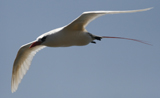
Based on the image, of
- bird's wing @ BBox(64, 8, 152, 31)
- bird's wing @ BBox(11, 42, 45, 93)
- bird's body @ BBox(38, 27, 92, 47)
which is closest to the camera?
bird's wing @ BBox(64, 8, 152, 31)

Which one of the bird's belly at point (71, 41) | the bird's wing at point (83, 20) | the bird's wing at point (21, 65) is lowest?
the bird's wing at point (21, 65)

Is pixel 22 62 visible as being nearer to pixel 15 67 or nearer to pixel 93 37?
pixel 15 67

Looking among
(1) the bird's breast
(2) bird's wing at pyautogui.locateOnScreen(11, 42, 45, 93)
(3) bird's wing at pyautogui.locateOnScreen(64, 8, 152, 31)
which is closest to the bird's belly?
(1) the bird's breast

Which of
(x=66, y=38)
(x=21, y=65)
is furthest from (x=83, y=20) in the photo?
(x=21, y=65)

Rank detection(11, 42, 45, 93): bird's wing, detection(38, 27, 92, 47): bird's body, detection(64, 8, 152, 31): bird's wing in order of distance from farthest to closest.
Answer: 1. detection(11, 42, 45, 93): bird's wing
2. detection(38, 27, 92, 47): bird's body
3. detection(64, 8, 152, 31): bird's wing

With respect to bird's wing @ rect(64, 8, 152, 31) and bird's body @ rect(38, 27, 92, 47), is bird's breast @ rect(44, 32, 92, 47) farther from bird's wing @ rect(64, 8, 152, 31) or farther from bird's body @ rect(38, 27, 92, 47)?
bird's wing @ rect(64, 8, 152, 31)

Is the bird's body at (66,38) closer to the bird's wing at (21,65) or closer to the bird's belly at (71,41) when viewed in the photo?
the bird's belly at (71,41)

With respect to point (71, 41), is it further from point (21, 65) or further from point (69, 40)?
point (21, 65)

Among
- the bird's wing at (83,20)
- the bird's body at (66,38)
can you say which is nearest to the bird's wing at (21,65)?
the bird's body at (66,38)

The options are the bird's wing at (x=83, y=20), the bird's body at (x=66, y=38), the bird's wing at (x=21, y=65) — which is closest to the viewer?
the bird's wing at (x=83, y=20)

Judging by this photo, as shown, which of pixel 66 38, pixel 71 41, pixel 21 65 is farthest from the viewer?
pixel 21 65

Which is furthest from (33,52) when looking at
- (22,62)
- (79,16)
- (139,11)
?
(139,11)

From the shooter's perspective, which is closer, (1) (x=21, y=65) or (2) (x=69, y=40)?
(2) (x=69, y=40)

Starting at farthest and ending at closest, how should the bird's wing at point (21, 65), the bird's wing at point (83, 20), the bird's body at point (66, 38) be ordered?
the bird's wing at point (21, 65) → the bird's body at point (66, 38) → the bird's wing at point (83, 20)
